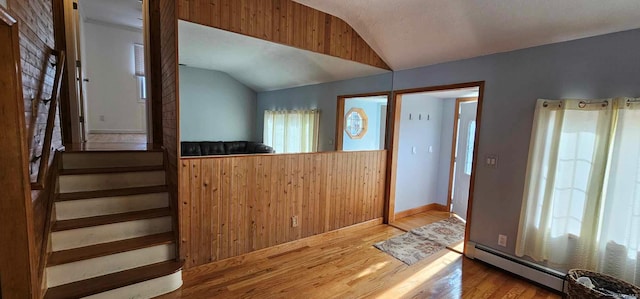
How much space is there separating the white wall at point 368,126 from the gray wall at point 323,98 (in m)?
0.20

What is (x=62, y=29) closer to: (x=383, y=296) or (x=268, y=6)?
(x=268, y=6)

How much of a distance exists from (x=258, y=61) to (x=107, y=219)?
6.94 ft

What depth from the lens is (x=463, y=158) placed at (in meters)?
4.71

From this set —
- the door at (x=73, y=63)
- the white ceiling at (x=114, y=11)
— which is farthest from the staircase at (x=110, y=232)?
the white ceiling at (x=114, y=11)

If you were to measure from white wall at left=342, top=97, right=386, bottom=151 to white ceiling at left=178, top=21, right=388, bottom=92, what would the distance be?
432 mm

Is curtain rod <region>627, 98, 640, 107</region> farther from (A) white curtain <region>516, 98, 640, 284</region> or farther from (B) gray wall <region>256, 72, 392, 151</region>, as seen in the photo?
(B) gray wall <region>256, 72, 392, 151</region>

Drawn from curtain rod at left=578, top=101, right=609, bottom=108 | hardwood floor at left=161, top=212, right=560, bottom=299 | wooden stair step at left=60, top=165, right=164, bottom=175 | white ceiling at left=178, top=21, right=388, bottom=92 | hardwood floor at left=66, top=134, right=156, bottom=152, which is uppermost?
white ceiling at left=178, top=21, right=388, bottom=92

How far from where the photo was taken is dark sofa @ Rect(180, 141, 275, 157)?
8.73ft

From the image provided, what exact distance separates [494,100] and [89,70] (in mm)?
7690

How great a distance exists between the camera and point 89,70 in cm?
611

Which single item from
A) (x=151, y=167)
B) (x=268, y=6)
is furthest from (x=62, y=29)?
(x=268, y=6)

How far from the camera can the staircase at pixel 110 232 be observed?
2.13 meters

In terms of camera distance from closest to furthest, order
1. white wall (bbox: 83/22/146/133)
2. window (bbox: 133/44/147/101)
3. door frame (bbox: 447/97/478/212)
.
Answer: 1. door frame (bbox: 447/97/478/212)
2. white wall (bbox: 83/22/146/133)
3. window (bbox: 133/44/147/101)

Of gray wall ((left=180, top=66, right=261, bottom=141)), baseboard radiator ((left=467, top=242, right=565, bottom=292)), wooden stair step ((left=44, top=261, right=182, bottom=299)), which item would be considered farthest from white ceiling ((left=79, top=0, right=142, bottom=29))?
baseboard radiator ((left=467, top=242, right=565, bottom=292))
